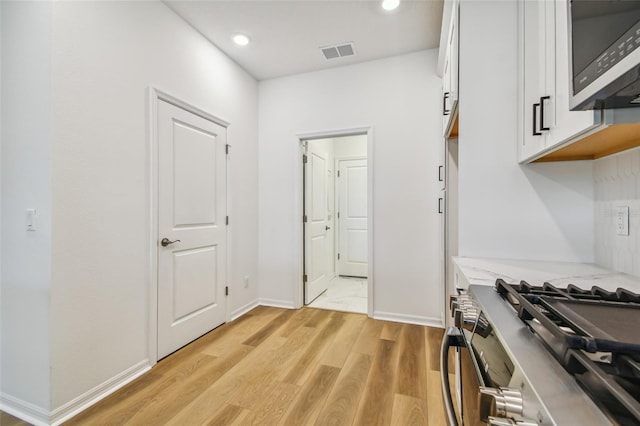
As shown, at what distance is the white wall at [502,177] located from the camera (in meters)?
1.40

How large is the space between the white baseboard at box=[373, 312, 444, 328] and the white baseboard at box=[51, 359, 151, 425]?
81.5 inches

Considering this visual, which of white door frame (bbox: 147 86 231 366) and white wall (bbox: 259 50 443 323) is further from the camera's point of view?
white wall (bbox: 259 50 443 323)

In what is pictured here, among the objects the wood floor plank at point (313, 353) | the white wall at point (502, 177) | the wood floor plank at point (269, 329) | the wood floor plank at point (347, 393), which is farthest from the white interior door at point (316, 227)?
the white wall at point (502, 177)

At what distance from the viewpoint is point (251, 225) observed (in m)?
3.25

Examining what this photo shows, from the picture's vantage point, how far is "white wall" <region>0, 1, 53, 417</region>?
149cm

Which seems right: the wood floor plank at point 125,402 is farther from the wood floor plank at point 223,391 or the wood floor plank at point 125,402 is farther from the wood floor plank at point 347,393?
the wood floor plank at point 347,393

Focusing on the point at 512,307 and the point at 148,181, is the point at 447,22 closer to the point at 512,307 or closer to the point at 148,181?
the point at 512,307

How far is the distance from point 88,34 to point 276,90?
191 centimetres

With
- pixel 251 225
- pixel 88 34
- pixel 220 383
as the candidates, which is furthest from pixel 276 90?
pixel 220 383

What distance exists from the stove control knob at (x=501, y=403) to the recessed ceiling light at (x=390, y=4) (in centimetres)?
251

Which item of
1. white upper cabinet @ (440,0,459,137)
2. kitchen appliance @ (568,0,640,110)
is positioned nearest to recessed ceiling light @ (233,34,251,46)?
white upper cabinet @ (440,0,459,137)

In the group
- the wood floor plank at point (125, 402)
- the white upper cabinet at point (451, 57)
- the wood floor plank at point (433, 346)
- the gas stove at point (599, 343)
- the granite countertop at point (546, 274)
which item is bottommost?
the wood floor plank at point (125, 402)

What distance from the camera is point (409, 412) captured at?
5.10 ft

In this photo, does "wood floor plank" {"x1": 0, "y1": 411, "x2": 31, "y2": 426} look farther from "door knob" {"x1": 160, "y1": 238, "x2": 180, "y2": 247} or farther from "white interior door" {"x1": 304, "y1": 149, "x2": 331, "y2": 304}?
"white interior door" {"x1": 304, "y1": 149, "x2": 331, "y2": 304}
